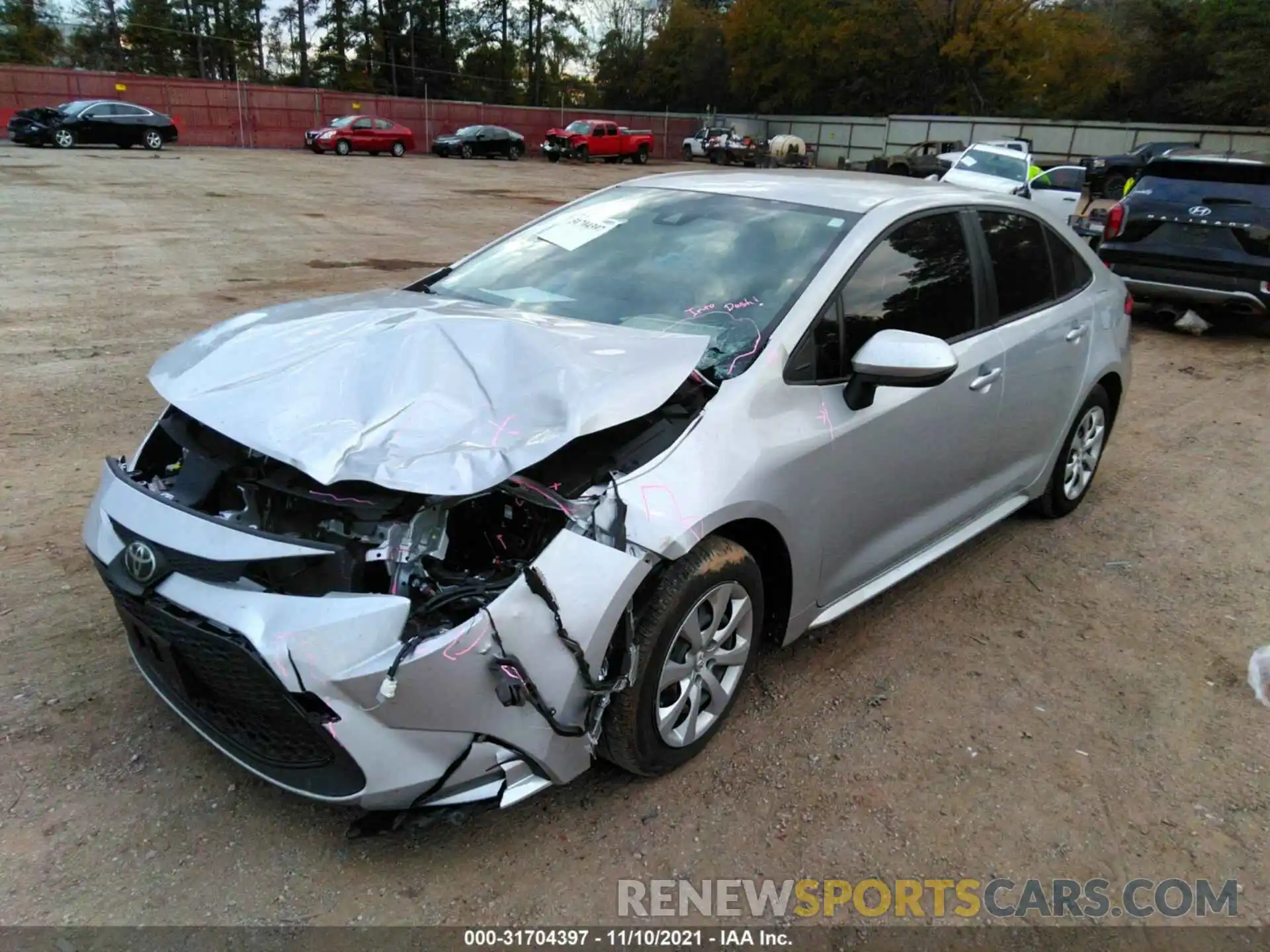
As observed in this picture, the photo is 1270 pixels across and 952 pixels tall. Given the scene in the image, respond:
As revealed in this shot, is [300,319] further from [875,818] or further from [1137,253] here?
[1137,253]

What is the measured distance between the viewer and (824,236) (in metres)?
3.23

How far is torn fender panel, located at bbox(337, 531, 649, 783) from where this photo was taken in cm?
211

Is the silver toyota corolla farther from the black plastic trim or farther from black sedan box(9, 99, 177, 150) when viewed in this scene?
black sedan box(9, 99, 177, 150)

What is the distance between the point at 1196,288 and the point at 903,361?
762cm

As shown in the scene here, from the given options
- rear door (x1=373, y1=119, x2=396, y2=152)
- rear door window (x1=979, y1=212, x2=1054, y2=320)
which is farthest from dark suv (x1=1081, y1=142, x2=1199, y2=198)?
rear door (x1=373, y1=119, x2=396, y2=152)

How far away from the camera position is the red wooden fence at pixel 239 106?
36.1 metres

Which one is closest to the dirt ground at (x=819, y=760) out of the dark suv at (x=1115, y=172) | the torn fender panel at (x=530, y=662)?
the torn fender panel at (x=530, y=662)

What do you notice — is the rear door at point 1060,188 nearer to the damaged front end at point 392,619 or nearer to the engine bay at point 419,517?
the engine bay at point 419,517

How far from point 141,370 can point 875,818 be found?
5.85m

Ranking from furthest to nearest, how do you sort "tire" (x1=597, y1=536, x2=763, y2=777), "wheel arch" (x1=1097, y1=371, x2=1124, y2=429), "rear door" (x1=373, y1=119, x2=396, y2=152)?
"rear door" (x1=373, y1=119, x2=396, y2=152), "wheel arch" (x1=1097, y1=371, x2=1124, y2=429), "tire" (x1=597, y1=536, x2=763, y2=777)

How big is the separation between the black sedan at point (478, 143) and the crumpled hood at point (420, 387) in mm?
39820

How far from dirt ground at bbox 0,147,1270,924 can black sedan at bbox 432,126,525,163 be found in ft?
122

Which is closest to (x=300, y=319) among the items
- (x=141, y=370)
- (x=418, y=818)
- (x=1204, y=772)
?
(x=418, y=818)
